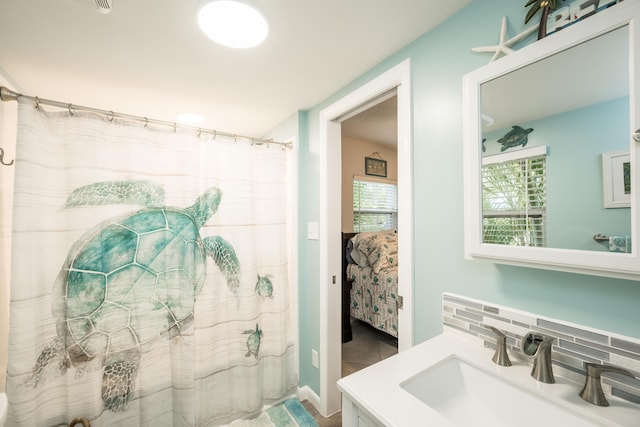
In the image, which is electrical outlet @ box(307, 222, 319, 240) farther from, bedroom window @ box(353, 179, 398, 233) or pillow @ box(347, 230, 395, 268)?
bedroom window @ box(353, 179, 398, 233)

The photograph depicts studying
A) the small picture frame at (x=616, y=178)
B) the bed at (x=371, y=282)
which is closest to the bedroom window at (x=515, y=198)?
the small picture frame at (x=616, y=178)

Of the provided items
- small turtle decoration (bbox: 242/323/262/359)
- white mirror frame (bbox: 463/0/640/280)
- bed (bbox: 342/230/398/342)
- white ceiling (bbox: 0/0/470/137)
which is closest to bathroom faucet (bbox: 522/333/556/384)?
white mirror frame (bbox: 463/0/640/280)

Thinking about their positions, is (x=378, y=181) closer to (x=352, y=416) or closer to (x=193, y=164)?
(x=193, y=164)

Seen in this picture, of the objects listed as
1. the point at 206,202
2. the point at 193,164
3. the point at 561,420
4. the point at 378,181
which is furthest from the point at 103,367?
the point at 378,181

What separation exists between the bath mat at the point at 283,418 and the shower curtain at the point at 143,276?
7cm

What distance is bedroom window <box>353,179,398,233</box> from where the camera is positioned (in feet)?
11.9

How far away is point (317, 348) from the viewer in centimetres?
186

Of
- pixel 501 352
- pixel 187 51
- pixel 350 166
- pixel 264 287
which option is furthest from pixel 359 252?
pixel 187 51

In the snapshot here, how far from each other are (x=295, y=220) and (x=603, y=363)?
5.65 ft

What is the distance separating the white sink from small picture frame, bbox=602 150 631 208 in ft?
1.91

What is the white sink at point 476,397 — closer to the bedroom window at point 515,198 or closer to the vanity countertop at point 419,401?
the vanity countertop at point 419,401

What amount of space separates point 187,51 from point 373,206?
3.05 meters

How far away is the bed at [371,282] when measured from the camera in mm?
2564

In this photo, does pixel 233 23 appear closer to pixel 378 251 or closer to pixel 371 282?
pixel 378 251
